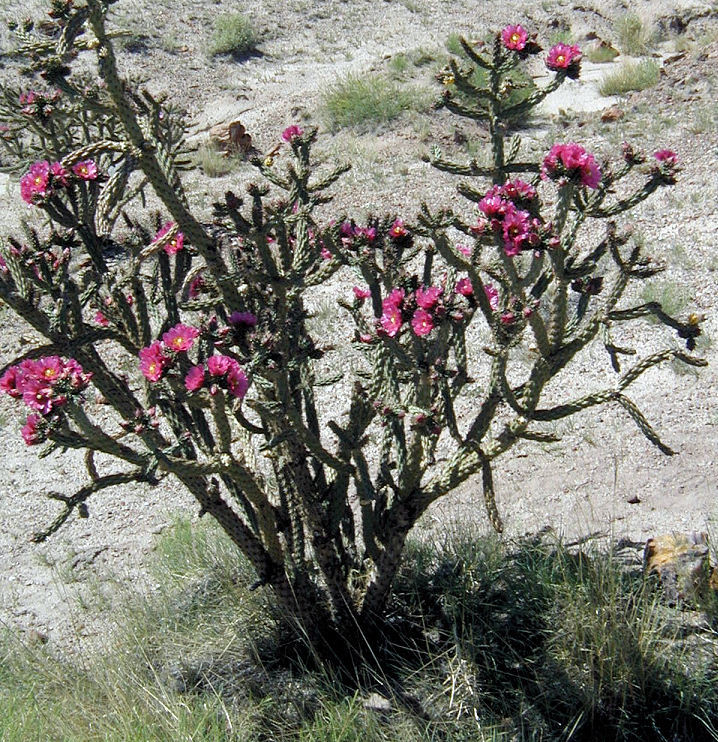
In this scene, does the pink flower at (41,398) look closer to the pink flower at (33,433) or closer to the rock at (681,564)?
the pink flower at (33,433)

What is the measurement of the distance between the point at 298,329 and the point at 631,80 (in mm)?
10813

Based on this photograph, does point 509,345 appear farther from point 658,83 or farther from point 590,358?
point 658,83

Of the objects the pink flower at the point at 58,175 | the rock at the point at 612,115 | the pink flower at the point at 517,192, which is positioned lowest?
the rock at the point at 612,115

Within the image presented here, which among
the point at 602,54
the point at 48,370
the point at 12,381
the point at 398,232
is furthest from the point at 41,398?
the point at 602,54

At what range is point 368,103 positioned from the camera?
1198 centimetres

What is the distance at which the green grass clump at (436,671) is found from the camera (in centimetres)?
317

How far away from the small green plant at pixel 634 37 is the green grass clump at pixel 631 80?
271cm

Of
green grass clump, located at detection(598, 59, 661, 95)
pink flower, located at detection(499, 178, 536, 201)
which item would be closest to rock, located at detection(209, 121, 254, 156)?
green grass clump, located at detection(598, 59, 661, 95)

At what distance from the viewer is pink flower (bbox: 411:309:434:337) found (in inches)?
114

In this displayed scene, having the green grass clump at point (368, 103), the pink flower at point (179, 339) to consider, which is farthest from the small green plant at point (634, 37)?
the pink flower at point (179, 339)

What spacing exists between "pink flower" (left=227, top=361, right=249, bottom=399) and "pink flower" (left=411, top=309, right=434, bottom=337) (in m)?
0.61

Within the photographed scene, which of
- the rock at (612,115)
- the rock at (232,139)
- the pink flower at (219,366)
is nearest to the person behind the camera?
the pink flower at (219,366)

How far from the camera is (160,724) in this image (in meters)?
3.07

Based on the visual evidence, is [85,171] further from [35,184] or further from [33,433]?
[33,433]
